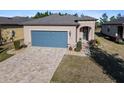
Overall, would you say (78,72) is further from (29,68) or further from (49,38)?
(49,38)

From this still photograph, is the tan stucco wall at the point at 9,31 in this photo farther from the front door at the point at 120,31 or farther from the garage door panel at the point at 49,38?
the front door at the point at 120,31

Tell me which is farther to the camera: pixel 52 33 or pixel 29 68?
pixel 52 33

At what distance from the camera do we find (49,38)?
20.7 metres

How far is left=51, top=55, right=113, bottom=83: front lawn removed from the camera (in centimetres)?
1024

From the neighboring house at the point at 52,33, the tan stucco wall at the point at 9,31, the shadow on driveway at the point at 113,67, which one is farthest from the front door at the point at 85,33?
the tan stucco wall at the point at 9,31

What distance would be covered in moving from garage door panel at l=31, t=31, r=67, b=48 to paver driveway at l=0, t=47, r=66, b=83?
14.3 feet

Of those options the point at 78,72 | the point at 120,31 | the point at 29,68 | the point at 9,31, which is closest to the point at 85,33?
the point at 120,31

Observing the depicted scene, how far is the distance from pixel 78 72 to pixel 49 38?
32.1ft

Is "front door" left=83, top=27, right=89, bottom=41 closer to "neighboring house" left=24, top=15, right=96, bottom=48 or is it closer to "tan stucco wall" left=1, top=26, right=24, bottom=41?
"neighboring house" left=24, top=15, right=96, bottom=48

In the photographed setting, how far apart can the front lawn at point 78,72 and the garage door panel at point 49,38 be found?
560cm

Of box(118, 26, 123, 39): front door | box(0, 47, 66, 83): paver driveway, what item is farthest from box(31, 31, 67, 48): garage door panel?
box(118, 26, 123, 39): front door
